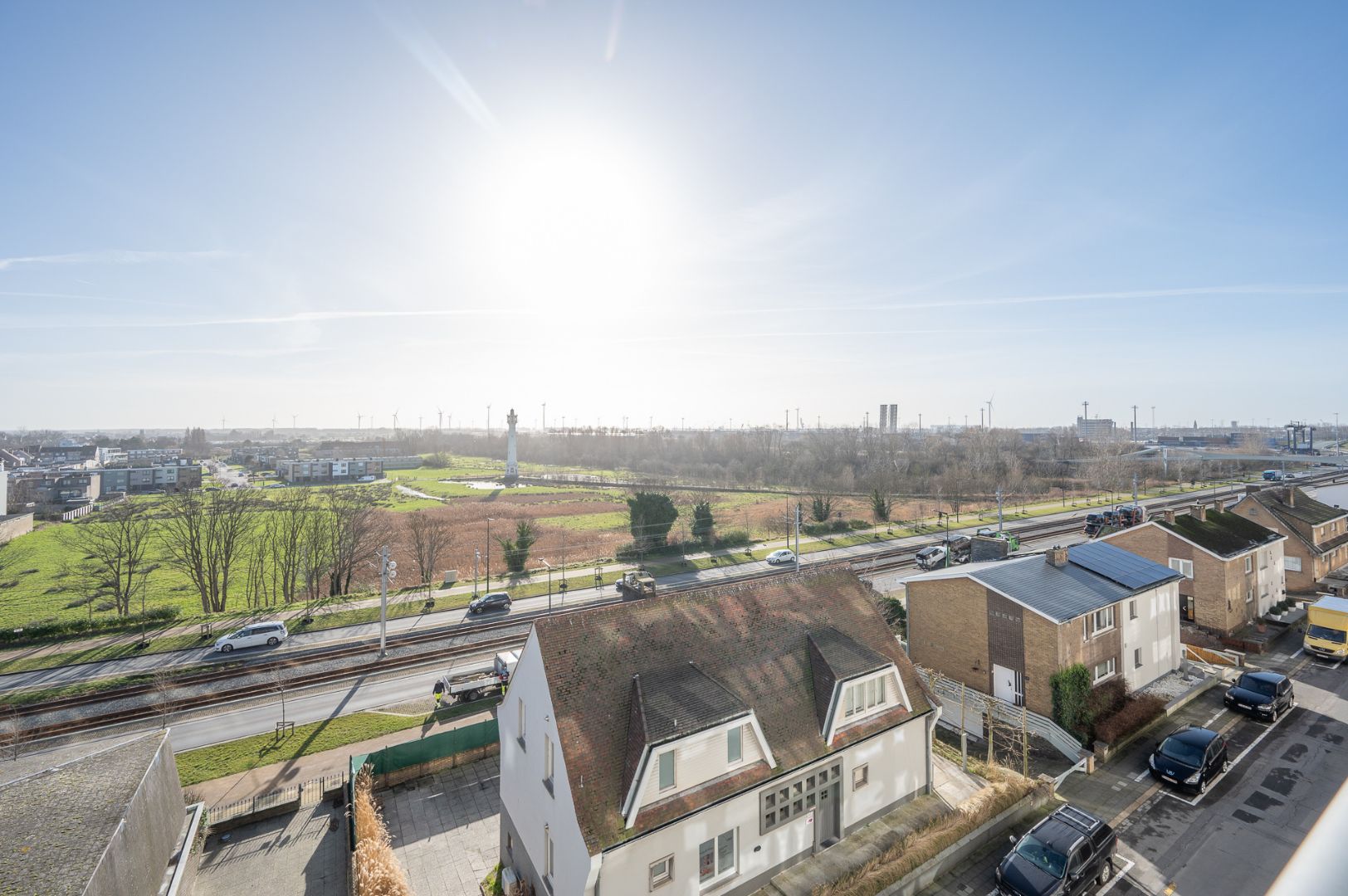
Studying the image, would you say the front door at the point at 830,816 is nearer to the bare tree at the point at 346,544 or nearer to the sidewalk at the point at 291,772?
the sidewalk at the point at 291,772

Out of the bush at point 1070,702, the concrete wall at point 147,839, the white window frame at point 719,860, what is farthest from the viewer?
the bush at point 1070,702

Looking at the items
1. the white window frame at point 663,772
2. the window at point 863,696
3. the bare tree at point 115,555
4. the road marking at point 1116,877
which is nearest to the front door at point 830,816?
the window at point 863,696

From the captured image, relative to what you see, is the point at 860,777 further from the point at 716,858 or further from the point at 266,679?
the point at 266,679

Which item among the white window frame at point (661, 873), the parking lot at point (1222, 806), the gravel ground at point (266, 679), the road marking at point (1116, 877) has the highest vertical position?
the white window frame at point (661, 873)

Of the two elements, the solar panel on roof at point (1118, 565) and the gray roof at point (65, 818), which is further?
the solar panel on roof at point (1118, 565)

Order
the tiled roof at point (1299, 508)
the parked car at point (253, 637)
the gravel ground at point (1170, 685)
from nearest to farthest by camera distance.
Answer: the gravel ground at point (1170, 685)
the parked car at point (253, 637)
the tiled roof at point (1299, 508)

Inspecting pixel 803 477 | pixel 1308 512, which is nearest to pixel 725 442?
pixel 803 477

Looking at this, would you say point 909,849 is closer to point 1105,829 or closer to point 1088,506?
point 1105,829
